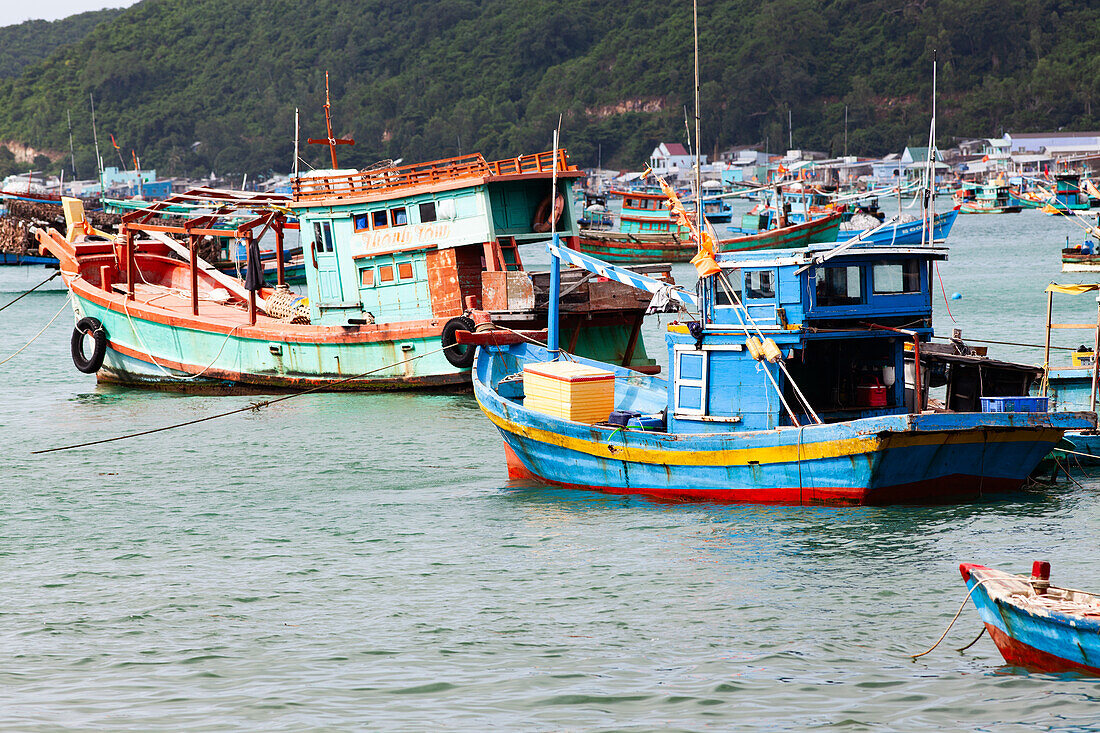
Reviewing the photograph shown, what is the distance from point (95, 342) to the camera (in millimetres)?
30953

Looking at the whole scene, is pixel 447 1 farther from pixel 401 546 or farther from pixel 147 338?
pixel 401 546

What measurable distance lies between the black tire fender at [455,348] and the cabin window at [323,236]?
4203 millimetres

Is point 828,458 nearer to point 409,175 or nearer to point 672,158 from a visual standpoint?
point 409,175

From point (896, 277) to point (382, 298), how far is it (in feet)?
46.4

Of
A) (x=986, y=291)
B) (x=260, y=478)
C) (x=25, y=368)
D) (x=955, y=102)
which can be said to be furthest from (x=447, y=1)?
(x=260, y=478)

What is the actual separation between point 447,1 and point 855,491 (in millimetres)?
185316


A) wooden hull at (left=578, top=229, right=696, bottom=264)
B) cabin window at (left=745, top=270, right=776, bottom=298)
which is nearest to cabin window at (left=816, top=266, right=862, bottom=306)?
cabin window at (left=745, top=270, right=776, bottom=298)

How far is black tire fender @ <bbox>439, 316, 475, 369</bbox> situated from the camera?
84.9 feet

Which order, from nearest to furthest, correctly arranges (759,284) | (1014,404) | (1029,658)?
(1029,658), (1014,404), (759,284)

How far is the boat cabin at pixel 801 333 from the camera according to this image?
16.6m

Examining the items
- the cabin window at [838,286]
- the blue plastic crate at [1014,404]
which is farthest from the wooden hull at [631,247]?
the blue plastic crate at [1014,404]

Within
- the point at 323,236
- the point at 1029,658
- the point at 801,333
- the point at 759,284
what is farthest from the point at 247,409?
the point at 1029,658

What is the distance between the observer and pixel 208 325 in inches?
1139

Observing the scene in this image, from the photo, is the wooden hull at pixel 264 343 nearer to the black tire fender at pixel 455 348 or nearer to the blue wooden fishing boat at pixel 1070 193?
the black tire fender at pixel 455 348
